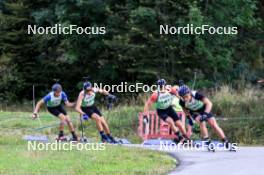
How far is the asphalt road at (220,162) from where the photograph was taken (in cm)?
1309

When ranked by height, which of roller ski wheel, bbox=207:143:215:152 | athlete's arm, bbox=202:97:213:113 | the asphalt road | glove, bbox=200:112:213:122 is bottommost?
the asphalt road

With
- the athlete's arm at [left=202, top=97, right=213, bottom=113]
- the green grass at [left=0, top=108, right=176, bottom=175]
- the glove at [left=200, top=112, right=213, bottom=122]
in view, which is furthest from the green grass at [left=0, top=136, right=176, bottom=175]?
the athlete's arm at [left=202, top=97, right=213, bottom=113]

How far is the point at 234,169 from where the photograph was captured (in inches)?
526

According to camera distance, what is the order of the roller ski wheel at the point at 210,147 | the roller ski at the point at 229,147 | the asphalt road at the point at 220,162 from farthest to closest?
the roller ski at the point at 229,147
the roller ski wheel at the point at 210,147
the asphalt road at the point at 220,162

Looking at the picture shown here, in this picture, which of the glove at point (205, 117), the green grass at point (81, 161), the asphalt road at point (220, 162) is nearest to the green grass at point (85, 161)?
the green grass at point (81, 161)

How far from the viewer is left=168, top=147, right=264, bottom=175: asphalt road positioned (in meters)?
13.1

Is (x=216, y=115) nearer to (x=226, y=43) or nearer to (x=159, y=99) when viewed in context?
(x=159, y=99)

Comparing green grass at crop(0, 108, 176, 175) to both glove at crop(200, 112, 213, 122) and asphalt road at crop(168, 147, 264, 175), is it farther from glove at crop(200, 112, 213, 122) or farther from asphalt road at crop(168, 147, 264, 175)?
glove at crop(200, 112, 213, 122)

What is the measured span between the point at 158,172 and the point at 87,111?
6.67 metres

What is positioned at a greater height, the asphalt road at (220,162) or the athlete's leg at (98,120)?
the athlete's leg at (98,120)

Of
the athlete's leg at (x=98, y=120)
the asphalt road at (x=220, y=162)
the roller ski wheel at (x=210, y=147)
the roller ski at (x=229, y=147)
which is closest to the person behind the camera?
the asphalt road at (x=220, y=162)

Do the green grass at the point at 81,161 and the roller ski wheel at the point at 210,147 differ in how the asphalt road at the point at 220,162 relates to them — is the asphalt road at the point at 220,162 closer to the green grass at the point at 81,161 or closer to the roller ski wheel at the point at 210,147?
the roller ski wheel at the point at 210,147

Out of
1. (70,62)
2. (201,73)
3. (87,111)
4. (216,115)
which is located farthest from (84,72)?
(87,111)

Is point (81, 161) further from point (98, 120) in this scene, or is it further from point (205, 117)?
point (98, 120)
